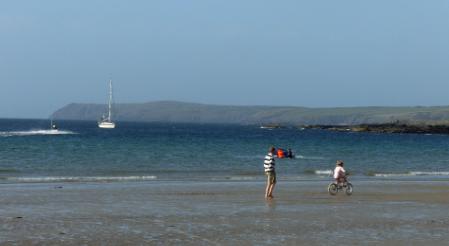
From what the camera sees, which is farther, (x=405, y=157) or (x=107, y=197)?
(x=405, y=157)

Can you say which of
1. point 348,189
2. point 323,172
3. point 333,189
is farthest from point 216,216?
point 323,172

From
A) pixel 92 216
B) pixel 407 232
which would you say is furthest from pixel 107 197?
pixel 407 232

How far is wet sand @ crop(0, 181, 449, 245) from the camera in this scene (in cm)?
1711

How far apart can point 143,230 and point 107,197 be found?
28.6ft

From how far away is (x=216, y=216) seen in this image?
68.8ft

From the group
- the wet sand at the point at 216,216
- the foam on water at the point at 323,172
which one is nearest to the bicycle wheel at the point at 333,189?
the wet sand at the point at 216,216

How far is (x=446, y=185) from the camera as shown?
119 ft

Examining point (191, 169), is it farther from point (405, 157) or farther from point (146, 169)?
point (405, 157)

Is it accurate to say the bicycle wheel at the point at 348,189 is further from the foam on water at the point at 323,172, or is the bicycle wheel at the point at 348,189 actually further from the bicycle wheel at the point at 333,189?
the foam on water at the point at 323,172

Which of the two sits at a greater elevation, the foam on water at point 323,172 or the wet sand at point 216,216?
the wet sand at point 216,216

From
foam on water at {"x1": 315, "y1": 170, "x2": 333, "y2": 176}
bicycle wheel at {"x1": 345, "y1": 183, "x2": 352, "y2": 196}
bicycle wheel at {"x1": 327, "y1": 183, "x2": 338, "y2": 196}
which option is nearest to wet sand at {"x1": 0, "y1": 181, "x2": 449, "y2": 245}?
bicycle wheel at {"x1": 345, "y1": 183, "x2": 352, "y2": 196}

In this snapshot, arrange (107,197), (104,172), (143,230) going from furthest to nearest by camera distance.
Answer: (104,172)
(107,197)
(143,230)

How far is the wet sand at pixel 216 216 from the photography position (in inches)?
674

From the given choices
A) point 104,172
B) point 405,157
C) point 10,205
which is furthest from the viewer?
point 405,157
